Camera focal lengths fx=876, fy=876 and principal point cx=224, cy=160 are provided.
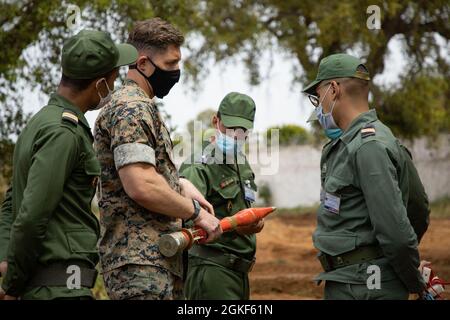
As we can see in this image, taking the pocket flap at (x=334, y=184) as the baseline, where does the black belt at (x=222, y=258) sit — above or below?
below

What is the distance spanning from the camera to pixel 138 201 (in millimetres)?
4477

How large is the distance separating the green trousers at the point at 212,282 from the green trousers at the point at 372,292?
1.81 metres

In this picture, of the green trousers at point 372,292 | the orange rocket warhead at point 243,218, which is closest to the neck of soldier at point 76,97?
the orange rocket warhead at point 243,218

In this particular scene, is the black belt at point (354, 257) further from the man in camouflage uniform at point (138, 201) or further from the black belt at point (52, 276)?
the black belt at point (52, 276)

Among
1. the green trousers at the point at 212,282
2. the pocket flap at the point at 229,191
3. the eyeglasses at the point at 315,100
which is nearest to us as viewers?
the eyeglasses at the point at 315,100

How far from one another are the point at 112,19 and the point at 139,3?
0.43 metres

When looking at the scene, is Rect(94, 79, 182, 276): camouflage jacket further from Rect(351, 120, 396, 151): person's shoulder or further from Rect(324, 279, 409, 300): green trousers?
Rect(351, 120, 396, 151): person's shoulder

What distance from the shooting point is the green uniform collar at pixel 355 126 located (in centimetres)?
490

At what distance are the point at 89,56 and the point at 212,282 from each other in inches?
105

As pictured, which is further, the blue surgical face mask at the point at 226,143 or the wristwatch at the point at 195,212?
the blue surgical face mask at the point at 226,143

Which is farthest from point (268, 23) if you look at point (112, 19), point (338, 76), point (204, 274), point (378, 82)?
point (338, 76)

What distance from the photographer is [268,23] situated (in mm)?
17641

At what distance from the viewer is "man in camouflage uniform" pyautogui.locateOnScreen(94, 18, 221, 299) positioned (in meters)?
4.48

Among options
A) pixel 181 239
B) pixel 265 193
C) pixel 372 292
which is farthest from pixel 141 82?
pixel 265 193
